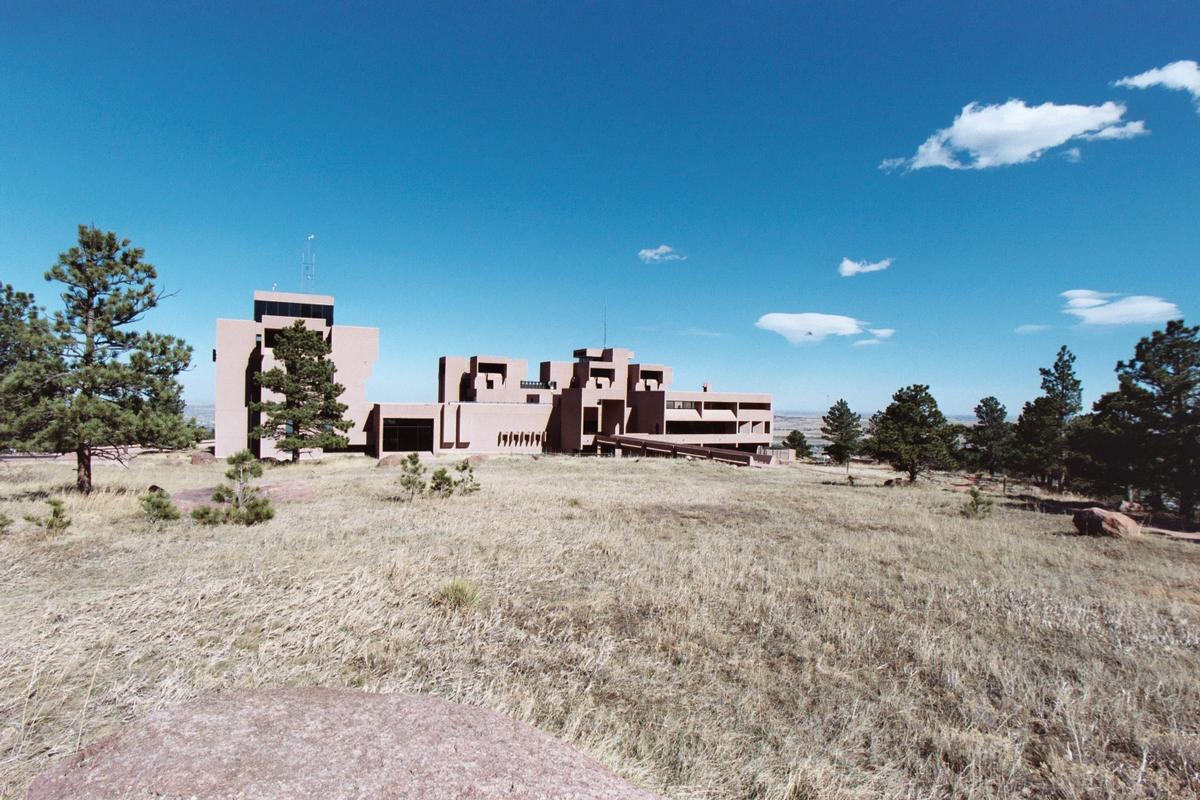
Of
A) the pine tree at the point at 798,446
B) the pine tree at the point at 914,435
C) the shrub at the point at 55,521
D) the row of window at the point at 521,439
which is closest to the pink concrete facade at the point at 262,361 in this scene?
the row of window at the point at 521,439

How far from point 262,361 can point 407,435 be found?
Result: 11.9m

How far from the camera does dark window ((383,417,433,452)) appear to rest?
43156mm

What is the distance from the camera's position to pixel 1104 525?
16.2 m

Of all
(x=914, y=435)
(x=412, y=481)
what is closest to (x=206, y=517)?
(x=412, y=481)

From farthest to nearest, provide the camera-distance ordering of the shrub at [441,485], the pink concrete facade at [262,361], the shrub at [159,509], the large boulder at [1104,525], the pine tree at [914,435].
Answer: the pink concrete facade at [262,361] < the pine tree at [914,435] < the shrub at [441,485] < the large boulder at [1104,525] < the shrub at [159,509]

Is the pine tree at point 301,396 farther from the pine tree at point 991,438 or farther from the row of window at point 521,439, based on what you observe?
the pine tree at point 991,438

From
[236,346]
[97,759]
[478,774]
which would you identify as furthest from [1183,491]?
[236,346]

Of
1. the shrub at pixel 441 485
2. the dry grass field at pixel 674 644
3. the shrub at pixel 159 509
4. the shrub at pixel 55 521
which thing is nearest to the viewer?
the dry grass field at pixel 674 644

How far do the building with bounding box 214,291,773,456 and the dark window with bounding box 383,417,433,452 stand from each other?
0.08 m

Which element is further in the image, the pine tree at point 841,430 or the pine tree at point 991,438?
the pine tree at point 841,430

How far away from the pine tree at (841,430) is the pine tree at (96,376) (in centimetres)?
6094

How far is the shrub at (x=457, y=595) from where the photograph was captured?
767 centimetres

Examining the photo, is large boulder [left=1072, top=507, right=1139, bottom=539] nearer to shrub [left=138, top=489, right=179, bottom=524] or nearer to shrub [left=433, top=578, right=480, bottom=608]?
shrub [left=433, top=578, right=480, bottom=608]

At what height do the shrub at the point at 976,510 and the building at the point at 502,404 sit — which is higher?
the building at the point at 502,404
